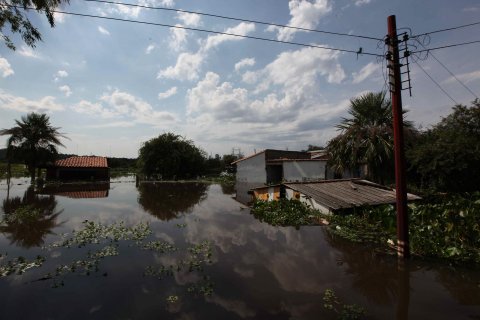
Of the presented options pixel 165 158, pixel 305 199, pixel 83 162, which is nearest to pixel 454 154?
pixel 305 199

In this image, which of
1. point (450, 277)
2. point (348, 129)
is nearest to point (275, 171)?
point (348, 129)

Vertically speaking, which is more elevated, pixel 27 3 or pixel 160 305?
pixel 27 3

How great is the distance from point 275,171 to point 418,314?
34.0 meters

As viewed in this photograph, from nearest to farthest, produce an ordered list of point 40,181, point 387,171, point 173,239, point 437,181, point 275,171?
point 173,239, point 437,181, point 387,171, point 40,181, point 275,171

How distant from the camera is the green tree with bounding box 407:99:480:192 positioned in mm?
16734

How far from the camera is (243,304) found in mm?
5953

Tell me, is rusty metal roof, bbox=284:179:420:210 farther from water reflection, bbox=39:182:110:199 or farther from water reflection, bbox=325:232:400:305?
water reflection, bbox=39:182:110:199

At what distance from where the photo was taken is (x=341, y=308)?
18.8 feet

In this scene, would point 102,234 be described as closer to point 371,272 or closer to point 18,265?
point 18,265

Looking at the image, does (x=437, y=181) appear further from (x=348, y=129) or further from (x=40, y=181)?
(x=40, y=181)

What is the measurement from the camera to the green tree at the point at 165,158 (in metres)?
46.1

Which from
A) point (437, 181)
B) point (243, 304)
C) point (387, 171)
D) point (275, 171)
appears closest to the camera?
point (243, 304)

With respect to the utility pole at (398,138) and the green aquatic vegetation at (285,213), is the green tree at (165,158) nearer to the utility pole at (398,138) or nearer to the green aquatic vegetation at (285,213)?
the green aquatic vegetation at (285,213)

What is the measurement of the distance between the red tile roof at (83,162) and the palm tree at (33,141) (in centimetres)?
231
